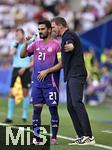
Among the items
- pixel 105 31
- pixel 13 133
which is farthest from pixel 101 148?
pixel 105 31

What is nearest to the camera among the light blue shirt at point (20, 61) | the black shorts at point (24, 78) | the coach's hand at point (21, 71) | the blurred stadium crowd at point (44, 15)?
the coach's hand at point (21, 71)

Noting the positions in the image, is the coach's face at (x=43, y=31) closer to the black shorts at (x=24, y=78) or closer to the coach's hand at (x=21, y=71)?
the coach's hand at (x=21, y=71)

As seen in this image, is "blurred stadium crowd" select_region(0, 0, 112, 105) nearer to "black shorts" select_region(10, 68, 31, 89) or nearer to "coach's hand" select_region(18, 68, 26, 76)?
"black shorts" select_region(10, 68, 31, 89)

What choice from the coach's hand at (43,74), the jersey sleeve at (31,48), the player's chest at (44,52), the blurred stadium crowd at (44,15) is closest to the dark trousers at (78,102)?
the coach's hand at (43,74)

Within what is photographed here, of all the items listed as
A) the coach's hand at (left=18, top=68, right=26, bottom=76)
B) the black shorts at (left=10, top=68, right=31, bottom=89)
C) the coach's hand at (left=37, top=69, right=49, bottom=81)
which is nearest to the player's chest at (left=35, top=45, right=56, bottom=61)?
the coach's hand at (left=37, top=69, right=49, bottom=81)

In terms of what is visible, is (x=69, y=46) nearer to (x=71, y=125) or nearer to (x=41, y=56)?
(x=41, y=56)

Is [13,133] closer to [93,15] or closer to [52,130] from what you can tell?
[52,130]

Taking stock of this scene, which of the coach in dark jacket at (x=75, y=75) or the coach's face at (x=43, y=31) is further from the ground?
the coach's face at (x=43, y=31)

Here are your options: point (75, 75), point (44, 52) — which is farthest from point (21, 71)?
point (75, 75)

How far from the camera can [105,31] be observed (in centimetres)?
2612

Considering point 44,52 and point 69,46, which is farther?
point 44,52

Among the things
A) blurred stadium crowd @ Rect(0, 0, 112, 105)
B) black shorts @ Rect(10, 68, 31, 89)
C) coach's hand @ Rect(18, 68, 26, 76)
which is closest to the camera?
coach's hand @ Rect(18, 68, 26, 76)

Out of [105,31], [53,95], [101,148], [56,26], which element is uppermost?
[105,31]

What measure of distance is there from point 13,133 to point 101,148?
6.44ft
